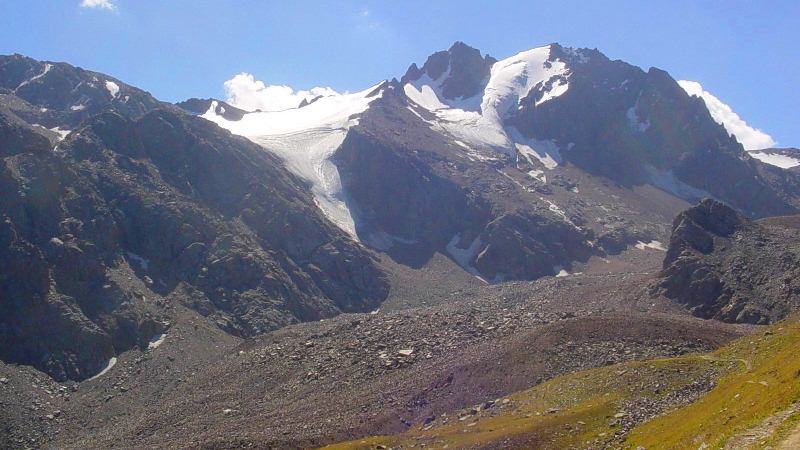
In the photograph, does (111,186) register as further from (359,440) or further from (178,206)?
(359,440)

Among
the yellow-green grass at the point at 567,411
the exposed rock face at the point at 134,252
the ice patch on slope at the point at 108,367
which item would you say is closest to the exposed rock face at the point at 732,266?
the yellow-green grass at the point at 567,411

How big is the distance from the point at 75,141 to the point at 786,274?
15130 cm

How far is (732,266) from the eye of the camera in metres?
125

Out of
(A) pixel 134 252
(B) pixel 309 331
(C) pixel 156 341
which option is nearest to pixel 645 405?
(B) pixel 309 331

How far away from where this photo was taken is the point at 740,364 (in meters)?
68.5

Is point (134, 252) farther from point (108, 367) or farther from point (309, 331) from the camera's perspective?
point (309, 331)

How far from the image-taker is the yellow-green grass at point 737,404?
4509cm

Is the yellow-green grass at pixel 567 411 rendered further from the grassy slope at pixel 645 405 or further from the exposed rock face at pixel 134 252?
the exposed rock face at pixel 134 252

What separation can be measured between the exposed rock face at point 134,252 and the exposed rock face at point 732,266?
7425 cm

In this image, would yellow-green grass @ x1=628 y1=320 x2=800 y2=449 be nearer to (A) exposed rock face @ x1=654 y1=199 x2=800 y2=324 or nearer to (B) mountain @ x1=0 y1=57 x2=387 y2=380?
(A) exposed rock face @ x1=654 y1=199 x2=800 y2=324

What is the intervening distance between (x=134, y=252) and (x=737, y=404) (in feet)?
446

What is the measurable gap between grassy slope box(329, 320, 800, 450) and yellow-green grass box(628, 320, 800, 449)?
0.37ft

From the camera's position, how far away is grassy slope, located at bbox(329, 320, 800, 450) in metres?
49.0

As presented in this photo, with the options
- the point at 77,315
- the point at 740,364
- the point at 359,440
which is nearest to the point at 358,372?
the point at 359,440
